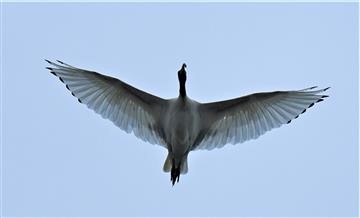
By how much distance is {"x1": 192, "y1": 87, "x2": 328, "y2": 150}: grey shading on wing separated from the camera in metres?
22.3

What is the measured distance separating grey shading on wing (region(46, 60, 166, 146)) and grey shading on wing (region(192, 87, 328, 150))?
0.85 meters

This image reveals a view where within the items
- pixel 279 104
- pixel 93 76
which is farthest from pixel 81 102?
pixel 279 104

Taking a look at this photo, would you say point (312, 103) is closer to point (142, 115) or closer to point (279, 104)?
point (279, 104)

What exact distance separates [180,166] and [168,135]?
61cm

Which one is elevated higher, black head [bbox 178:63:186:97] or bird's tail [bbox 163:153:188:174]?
black head [bbox 178:63:186:97]

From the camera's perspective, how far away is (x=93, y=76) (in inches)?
882

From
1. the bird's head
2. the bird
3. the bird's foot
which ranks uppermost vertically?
the bird's head

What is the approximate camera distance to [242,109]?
22.7 meters

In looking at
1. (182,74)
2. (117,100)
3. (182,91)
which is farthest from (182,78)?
(117,100)

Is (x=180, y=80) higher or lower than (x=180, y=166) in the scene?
higher

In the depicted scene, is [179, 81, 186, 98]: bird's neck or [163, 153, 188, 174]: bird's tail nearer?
[179, 81, 186, 98]: bird's neck

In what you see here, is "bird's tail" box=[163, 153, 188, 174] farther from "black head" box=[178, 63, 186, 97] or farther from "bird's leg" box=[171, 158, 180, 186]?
"black head" box=[178, 63, 186, 97]

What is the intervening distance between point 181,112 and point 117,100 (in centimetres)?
128

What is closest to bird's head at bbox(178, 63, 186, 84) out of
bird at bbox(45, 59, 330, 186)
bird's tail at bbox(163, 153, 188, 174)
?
bird at bbox(45, 59, 330, 186)
